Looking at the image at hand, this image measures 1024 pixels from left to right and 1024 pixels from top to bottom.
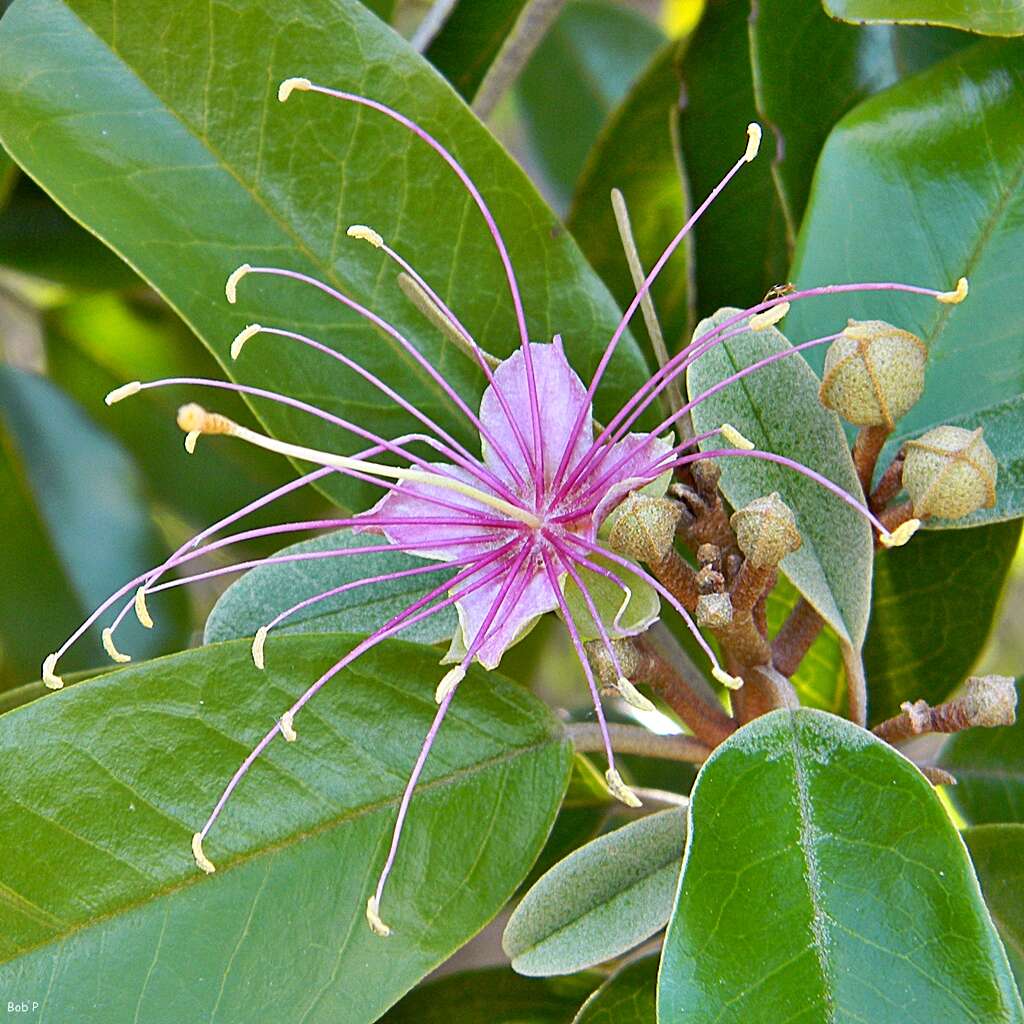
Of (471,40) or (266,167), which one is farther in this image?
(471,40)

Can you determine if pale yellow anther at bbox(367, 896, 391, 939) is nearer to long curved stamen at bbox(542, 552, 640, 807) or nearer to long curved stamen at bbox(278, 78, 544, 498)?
long curved stamen at bbox(542, 552, 640, 807)

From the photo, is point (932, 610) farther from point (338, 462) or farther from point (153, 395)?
point (153, 395)

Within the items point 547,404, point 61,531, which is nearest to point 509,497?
point 547,404

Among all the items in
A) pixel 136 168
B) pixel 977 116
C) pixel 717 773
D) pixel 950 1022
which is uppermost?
pixel 136 168

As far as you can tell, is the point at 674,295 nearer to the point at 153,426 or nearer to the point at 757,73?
the point at 757,73

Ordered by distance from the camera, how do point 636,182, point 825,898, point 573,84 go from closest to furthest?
point 825,898
point 636,182
point 573,84

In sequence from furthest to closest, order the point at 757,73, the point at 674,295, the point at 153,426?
the point at 153,426 < the point at 674,295 < the point at 757,73

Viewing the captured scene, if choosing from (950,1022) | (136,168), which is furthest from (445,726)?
(136,168)

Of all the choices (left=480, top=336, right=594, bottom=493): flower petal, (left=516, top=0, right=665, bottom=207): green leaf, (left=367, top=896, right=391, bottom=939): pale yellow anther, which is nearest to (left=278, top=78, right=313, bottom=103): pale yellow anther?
(left=480, top=336, right=594, bottom=493): flower petal
